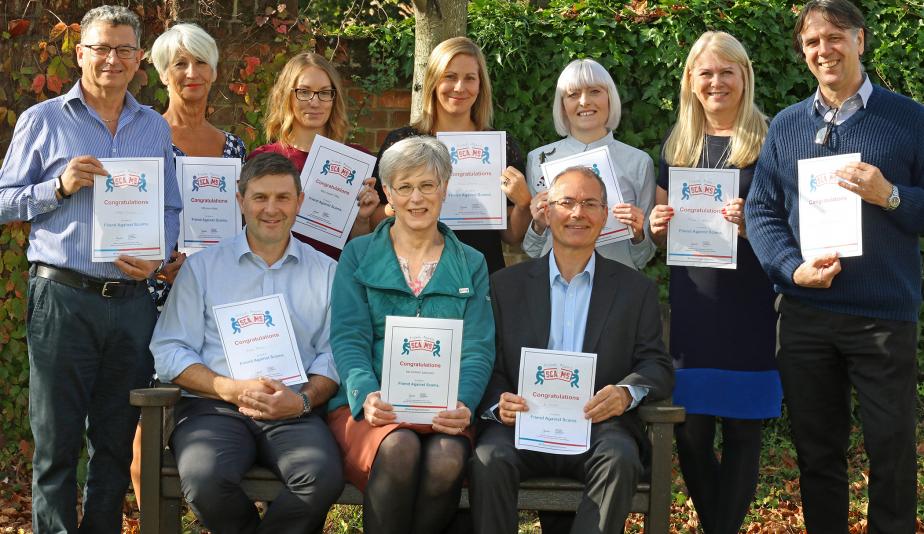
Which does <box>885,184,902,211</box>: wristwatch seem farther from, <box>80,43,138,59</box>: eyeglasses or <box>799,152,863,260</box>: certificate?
<box>80,43,138,59</box>: eyeglasses

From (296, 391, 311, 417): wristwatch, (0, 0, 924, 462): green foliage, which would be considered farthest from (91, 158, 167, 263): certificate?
(0, 0, 924, 462): green foliage

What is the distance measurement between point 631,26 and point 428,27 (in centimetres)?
146

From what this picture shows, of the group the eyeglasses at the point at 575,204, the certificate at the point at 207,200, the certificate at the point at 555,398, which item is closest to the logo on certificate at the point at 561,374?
the certificate at the point at 555,398

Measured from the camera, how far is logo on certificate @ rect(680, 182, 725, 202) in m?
4.80

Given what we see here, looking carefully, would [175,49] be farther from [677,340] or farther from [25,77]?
[677,340]

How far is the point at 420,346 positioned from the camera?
163 inches

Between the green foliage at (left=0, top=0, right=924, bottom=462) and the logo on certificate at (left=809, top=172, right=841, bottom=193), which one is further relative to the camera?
the green foliage at (left=0, top=0, right=924, bottom=462)

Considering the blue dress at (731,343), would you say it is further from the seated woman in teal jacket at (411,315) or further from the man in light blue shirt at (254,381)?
the man in light blue shirt at (254,381)

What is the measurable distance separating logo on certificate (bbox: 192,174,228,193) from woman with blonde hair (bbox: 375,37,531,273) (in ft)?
2.44

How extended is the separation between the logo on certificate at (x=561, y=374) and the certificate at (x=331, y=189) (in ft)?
4.47

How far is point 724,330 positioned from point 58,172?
2966mm

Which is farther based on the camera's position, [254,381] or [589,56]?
[589,56]

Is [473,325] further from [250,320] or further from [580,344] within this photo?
[250,320]

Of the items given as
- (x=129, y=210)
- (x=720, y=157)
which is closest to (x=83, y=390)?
(x=129, y=210)
